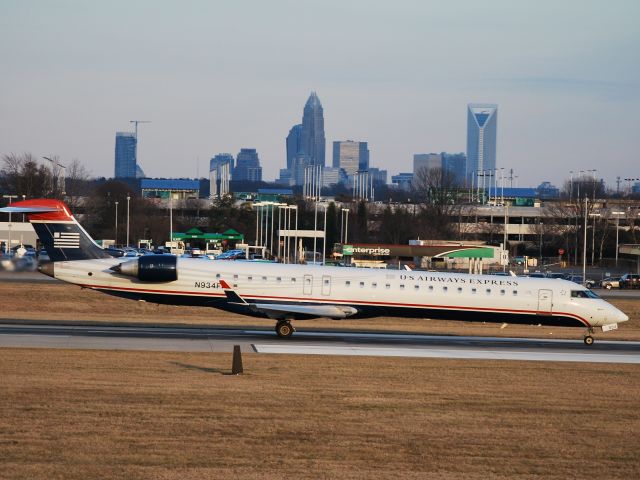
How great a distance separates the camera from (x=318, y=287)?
1265 inches

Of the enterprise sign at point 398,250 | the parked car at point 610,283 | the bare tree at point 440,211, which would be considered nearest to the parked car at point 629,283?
the parked car at point 610,283

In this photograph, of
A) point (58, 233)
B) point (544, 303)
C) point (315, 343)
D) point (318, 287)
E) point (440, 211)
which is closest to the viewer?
point (315, 343)

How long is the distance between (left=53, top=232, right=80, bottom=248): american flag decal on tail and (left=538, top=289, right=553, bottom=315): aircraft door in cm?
1574

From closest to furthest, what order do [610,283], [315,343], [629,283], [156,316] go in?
[315,343] < [156,316] < [610,283] < [629,283]

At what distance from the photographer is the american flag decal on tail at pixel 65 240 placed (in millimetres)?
32625

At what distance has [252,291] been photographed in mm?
31969

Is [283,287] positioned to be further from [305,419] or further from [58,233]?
[305,419]

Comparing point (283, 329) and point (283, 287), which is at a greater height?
point (283, 287)

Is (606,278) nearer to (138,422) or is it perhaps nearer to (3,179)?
(138,422)

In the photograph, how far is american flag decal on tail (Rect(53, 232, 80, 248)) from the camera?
32.6m

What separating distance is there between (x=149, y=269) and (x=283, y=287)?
4.42 meters

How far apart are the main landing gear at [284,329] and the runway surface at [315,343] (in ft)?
0.69

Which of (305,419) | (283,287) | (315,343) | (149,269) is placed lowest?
(315,343)

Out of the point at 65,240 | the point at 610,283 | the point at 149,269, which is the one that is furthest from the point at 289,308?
the point at 610,283
